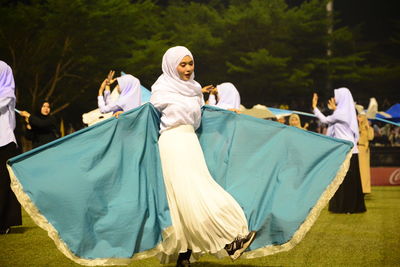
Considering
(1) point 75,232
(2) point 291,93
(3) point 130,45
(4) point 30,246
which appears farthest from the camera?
(2) point 291,93

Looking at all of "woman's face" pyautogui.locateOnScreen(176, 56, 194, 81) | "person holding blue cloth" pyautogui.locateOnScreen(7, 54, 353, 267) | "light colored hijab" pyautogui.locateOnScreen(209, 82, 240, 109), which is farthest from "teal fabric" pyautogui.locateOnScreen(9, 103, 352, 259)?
"light colored hijab" pyautogui.locateOnScreen(209, 82, 240, 109)

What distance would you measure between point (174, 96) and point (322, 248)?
2609 mm

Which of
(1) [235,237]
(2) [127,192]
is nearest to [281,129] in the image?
(1) [235,237]

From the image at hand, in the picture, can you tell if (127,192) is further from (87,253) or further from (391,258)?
(391,258)

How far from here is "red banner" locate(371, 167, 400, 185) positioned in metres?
16.3

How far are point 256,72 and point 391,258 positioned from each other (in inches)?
1075

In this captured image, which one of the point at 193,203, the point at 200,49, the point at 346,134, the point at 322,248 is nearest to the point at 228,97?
the point at 346,134

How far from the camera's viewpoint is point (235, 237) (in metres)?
5.12

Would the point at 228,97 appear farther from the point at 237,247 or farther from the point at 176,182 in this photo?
the point at 237,247

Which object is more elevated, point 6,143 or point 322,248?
point 6,143

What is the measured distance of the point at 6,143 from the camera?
25.7 ft

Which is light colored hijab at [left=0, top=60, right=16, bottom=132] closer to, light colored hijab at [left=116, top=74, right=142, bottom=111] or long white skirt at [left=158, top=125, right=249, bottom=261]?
light colored hijab at [left=116, top=74, right=142, bottom=111]

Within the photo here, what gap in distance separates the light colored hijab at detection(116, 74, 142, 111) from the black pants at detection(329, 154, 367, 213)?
144 inches

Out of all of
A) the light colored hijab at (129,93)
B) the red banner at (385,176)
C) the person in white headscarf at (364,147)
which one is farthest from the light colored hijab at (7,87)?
the red banner at (385,176)
